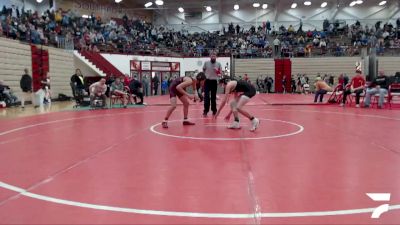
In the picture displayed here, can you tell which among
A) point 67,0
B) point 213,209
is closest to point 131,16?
point 67,0

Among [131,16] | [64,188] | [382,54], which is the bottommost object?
[64,188]

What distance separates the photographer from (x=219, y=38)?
1528 inches

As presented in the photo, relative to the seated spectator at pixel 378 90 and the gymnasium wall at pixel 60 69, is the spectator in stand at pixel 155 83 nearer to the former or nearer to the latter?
the gymnasium wall at pixel 60 69

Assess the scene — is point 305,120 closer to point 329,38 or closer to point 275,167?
point 275,167

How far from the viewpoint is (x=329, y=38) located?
3703cm

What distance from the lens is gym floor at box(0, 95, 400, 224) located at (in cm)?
343

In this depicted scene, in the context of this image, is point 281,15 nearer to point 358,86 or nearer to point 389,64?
point 389,64

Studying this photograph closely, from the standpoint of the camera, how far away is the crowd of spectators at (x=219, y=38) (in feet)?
94.1

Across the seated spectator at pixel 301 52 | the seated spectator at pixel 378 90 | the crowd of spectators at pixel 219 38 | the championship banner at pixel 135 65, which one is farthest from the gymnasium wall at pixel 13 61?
the seated spectator at pixel 301 52

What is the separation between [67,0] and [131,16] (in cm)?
862

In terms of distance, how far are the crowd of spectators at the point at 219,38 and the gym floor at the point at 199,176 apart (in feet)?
68.3

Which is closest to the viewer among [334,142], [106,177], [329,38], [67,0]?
[106,177]

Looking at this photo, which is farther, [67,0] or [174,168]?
[67,0]

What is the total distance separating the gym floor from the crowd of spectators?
2083 centimetres
